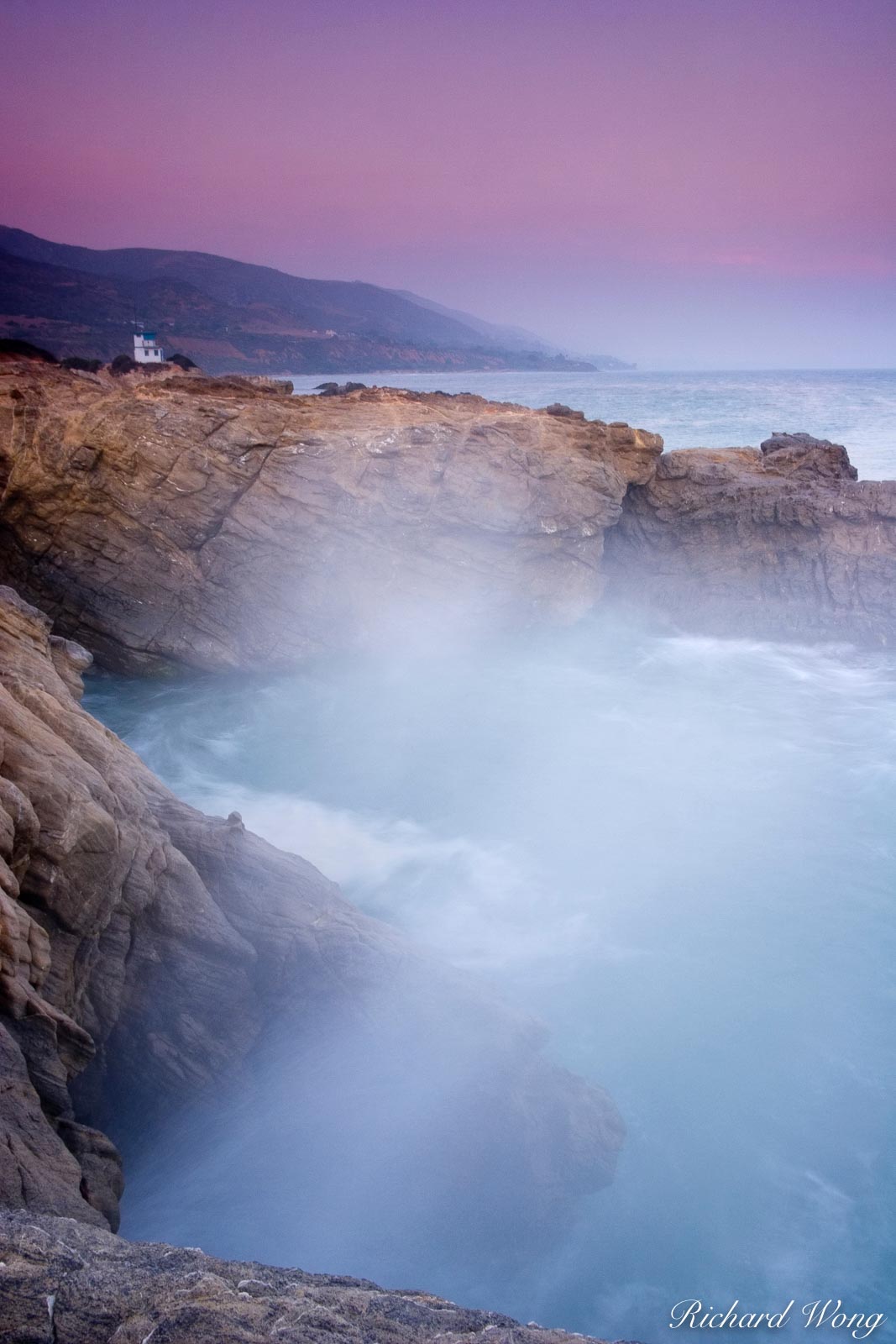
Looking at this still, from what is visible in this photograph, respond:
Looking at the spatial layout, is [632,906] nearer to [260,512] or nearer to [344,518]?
[344,518]

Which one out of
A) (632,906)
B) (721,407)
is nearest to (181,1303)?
(632,906)

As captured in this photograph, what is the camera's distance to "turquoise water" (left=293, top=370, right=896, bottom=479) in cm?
4362

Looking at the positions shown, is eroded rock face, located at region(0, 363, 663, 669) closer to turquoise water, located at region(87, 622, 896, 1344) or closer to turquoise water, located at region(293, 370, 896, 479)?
turquoise water, located at region(87, 622, 896, 1344)

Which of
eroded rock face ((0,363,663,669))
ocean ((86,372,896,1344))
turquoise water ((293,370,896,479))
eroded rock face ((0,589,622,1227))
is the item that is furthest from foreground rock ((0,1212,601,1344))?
turquoise water ((293,370,896,479))

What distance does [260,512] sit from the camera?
1692 centimetres

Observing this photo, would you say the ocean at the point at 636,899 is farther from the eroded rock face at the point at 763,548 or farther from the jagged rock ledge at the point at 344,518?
the jagged rock ledge at the point at 344,518

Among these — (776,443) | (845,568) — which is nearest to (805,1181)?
(845,568)

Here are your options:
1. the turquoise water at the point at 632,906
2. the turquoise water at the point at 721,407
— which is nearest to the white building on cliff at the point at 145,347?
the turquoise water at the point at 721,407

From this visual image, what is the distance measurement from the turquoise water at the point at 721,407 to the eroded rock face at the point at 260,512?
2179cm

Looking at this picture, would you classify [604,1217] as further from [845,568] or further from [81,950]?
[845,568]

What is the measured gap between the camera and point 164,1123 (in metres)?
6.66

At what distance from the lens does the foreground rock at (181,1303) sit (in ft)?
9.50

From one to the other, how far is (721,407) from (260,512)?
173 feet

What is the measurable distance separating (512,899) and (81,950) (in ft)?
21.6
